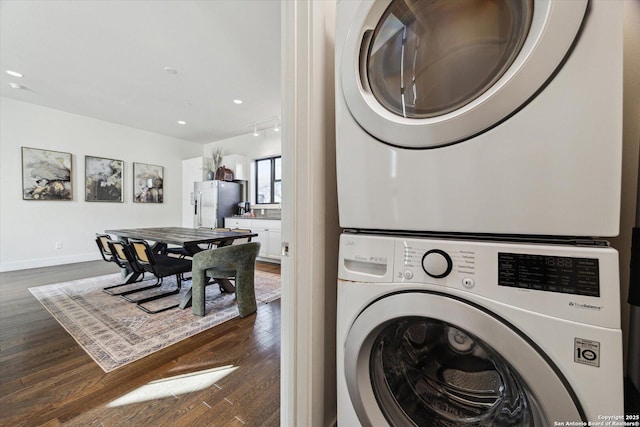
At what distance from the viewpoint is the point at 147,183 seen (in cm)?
521

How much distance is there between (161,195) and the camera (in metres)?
5.45

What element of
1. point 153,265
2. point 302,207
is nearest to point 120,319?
point 153,265

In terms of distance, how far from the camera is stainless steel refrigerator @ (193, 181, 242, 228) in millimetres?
5016

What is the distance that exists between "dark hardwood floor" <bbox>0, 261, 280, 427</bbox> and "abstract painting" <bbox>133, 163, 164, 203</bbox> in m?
3.49


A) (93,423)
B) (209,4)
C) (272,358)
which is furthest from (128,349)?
(209,4)

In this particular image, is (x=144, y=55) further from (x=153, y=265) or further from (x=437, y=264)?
(x=437, y=264)

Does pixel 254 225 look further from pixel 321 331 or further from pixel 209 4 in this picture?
pixel 321 331

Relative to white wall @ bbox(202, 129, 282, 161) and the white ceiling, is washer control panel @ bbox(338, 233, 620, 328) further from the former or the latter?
white wall @ bbox(202, 129, 282, 161)

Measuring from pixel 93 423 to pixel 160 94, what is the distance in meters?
3.86

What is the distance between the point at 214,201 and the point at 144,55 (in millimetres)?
2861

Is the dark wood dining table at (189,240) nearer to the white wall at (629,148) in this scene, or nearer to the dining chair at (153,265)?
the dining chair at (153,265)

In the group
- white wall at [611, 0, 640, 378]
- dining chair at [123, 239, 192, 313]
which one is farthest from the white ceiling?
white wall at [611, 0, 640, 378]

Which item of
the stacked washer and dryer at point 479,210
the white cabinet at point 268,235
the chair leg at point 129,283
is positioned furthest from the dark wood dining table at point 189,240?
the stacked washer and dryer at point 479,210

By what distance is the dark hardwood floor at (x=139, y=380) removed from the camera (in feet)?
3.78
